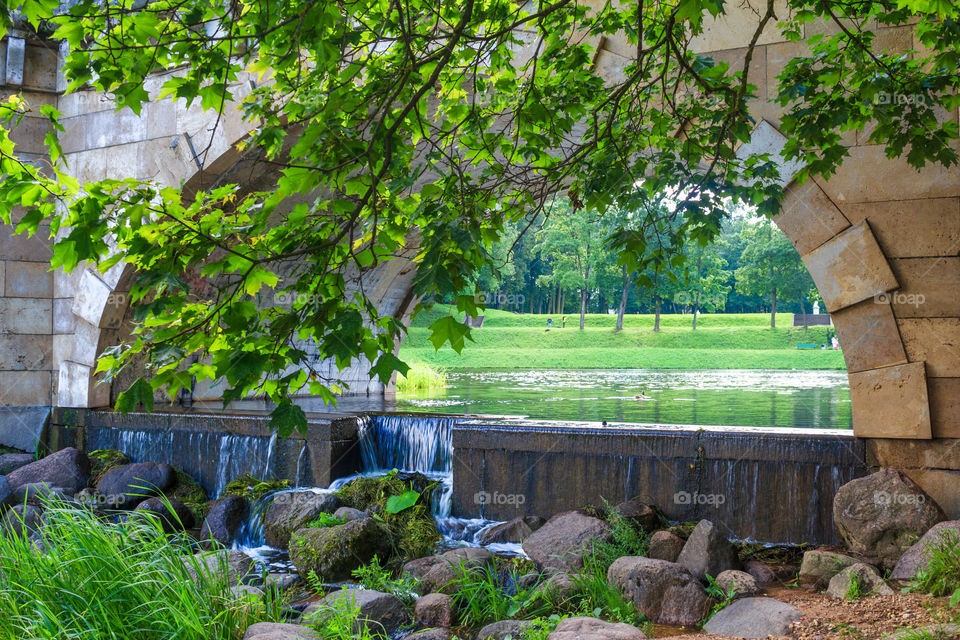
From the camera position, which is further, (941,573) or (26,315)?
(26,315)

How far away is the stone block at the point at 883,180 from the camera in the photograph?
6.14 metres

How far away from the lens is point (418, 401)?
14.7 meters

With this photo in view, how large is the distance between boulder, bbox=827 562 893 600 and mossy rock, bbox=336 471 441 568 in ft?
10.6

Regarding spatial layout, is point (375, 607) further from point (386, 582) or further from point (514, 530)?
point (514, 530)

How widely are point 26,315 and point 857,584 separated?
34.6ft

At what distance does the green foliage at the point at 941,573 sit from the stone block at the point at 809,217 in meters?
2.70

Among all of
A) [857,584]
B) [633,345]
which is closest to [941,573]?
[857,584]

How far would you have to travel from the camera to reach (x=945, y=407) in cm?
613

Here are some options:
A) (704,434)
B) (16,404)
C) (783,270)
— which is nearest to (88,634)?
(704,434)

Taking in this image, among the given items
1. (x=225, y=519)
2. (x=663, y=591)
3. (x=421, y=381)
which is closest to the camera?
(x=663, y=591)

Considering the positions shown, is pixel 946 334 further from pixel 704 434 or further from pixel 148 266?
pixel 148 266

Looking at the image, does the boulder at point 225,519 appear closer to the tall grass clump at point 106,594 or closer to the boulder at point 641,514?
the tall grass clump at point 106,594

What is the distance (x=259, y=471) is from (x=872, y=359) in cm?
656
